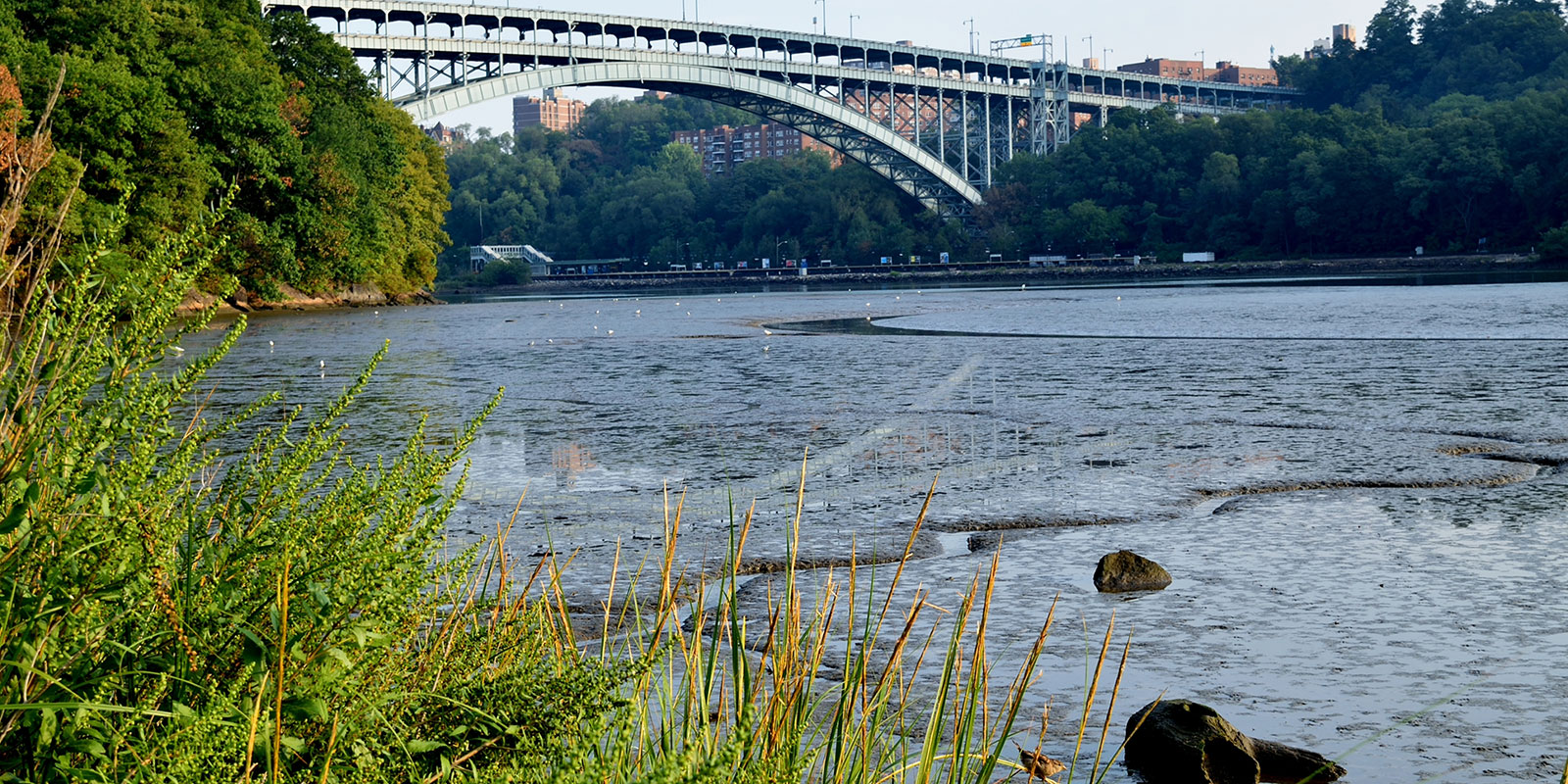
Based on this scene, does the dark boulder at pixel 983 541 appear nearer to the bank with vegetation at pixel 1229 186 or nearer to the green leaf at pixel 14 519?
→ the green leaf at pixel 14 519

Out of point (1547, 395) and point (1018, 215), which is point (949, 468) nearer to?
point (1547, 395)

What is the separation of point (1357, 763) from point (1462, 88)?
10919 centimetres

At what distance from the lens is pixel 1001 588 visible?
5715 millimetres

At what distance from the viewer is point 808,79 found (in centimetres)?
6488

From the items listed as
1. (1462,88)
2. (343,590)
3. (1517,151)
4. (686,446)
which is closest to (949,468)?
(686,446)

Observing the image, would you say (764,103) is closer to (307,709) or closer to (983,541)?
(983,541)

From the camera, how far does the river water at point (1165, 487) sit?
4469 millimetres

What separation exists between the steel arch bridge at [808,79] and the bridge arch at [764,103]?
0.21ft

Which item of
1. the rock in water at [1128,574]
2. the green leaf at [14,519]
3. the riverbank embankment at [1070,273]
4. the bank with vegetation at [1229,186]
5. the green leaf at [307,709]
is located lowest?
the riverbank embankment at [1070,273]

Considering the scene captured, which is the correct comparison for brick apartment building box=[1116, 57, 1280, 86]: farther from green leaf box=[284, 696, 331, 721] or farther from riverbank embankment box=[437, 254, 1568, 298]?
green leaf box=[284, 696, 331, 721]

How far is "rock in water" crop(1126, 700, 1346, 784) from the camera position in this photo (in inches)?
144

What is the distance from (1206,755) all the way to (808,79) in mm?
62902

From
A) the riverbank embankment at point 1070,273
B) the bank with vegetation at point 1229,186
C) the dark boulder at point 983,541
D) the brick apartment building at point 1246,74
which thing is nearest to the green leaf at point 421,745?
the dark boulder at point 983,541

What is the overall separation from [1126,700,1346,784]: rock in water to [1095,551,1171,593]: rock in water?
6.14 ft
